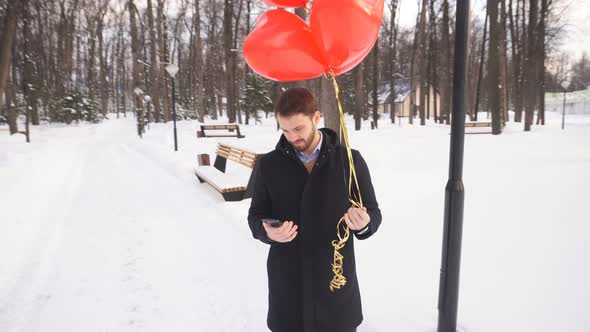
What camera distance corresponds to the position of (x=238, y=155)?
822cm

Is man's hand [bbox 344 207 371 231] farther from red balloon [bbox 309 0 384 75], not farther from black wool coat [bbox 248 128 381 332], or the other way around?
red balloon [bbox 309 0 384 75]

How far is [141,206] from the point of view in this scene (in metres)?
6.38

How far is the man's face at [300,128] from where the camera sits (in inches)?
67.0

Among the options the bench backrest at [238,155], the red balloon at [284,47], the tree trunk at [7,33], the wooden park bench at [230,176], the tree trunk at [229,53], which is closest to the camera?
the red balloon at [284,47]

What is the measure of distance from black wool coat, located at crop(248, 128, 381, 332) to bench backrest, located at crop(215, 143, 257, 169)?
464cm

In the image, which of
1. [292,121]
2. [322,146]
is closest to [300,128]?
[292,121]

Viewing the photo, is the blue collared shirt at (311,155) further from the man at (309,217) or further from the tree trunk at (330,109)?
the tree trunk at (330,109)

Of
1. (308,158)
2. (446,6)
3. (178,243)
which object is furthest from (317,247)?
(446,6)

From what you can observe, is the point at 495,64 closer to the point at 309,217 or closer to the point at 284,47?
the point at 284,47

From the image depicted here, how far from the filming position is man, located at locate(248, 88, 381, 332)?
1816 mm

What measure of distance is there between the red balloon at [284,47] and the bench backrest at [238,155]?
14.7 feet

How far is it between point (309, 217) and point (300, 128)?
445 mm

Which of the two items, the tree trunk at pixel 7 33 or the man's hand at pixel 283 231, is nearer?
the man's hand at pixel 283 231

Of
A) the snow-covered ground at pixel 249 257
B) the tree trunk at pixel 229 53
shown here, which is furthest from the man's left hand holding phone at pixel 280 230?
the tree trunk at pixel 229 53
